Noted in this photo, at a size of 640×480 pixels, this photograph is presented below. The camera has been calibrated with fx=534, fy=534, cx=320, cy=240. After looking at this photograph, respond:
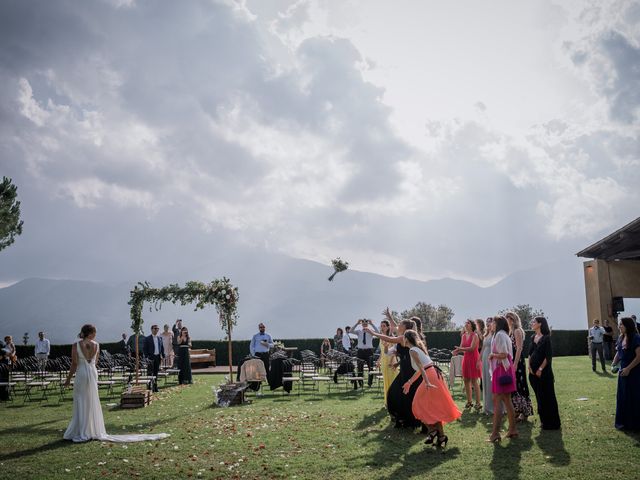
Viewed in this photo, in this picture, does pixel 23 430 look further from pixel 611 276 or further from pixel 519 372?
pixel 611 276

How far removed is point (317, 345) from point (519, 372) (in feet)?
73.2

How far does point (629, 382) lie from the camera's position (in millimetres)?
8617

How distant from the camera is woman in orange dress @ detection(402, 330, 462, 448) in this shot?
7777mm

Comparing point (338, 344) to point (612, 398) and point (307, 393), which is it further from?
point (612, 398)

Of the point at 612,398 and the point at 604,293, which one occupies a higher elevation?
the point at 604,293

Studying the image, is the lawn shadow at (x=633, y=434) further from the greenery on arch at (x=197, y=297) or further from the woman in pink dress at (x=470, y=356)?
the greenery on arch at (x=197, y=297)

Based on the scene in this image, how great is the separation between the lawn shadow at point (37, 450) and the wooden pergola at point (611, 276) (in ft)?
82.1

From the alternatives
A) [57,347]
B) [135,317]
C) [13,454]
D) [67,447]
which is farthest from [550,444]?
[57,347]

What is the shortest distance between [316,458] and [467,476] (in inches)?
81.6

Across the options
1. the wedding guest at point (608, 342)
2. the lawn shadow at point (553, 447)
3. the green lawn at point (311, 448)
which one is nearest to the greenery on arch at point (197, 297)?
the green lawn at point (311, 448)

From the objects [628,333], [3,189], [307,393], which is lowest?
[307,393]

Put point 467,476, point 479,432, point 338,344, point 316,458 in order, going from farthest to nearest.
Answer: point 338,344
point 479,432
point 316,458
point 467,476

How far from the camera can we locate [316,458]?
7395 mm

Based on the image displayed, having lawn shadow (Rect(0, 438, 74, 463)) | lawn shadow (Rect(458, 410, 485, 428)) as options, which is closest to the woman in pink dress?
lawn shadow (Rect(458, 410, 485, 428))
